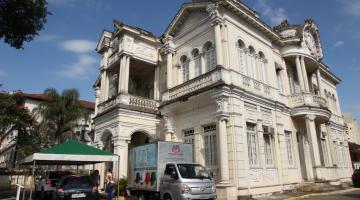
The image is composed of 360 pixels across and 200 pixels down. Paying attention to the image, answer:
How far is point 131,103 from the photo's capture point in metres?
18.9

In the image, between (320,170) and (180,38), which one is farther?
(180,38)

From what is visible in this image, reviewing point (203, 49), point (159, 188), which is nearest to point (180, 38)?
point (203, 49)

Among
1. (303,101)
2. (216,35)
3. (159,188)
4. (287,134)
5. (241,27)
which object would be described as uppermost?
(241,27)

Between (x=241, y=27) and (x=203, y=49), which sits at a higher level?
(x=241, y=27)

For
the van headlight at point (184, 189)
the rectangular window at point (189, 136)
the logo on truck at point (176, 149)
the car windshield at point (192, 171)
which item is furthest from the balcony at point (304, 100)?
the van headlight at point (184, 189)

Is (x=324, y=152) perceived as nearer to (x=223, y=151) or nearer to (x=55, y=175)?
(x=223, y=151)

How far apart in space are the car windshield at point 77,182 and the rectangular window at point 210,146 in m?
6.27

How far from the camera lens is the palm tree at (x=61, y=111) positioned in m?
30.3

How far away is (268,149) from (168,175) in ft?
24.8

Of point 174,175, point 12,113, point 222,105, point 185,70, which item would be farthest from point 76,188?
point 12,113

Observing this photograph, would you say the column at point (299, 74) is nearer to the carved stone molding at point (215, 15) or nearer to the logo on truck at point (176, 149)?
the carved stone molding at point (215, 15)

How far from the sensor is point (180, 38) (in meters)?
19.8

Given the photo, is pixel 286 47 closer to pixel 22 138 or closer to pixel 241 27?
pixel 241 27

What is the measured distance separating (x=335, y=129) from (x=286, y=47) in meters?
10.1
